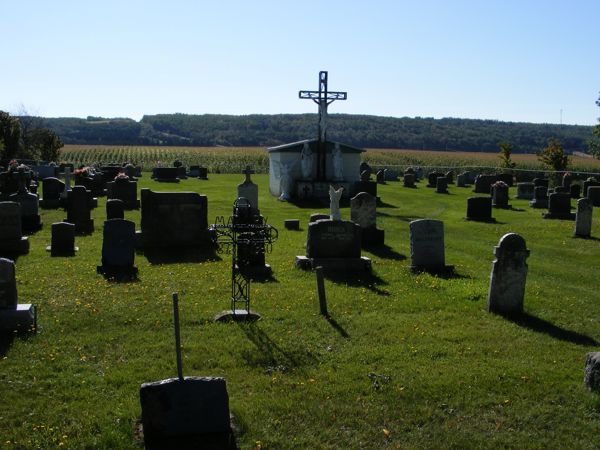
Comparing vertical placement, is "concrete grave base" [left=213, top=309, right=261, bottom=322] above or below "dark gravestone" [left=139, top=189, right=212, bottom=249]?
below

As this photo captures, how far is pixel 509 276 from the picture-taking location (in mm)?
12102

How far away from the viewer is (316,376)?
8.71 metres

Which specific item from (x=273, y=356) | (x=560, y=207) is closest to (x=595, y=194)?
(x=560, y=207)

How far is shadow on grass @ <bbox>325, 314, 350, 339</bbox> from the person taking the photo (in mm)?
10594

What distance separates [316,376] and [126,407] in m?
2.46

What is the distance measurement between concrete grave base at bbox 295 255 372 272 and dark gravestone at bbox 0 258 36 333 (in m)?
6.99

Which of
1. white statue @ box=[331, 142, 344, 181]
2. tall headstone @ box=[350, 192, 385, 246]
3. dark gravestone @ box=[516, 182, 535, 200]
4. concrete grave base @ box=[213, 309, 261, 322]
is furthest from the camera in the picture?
dark gravestone @ box=[516, 182, 535, 200]

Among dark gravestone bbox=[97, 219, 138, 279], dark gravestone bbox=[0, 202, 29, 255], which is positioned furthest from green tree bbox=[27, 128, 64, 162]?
dark gravestone bbox=[97, 219, 138, 279]

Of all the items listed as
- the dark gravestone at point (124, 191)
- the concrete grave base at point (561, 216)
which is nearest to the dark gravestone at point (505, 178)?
the concrete grave base at point (561, 216)

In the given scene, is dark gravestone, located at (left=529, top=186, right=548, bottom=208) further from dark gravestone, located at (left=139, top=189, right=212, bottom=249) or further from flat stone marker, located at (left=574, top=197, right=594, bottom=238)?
dark gravestone, located at (left=139, top=189, right=212, bottom=249)

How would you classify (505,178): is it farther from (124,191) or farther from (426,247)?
(426,247)

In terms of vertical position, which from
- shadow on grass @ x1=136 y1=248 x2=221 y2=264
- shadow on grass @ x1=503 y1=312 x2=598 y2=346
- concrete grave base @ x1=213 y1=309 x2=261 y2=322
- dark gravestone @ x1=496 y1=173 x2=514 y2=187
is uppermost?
dark gravestone @ x1=496 y1=173 x2=514 y2=187

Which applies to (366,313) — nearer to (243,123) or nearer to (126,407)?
(126,407)

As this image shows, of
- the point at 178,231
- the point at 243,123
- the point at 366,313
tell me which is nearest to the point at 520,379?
the point at 366,313
